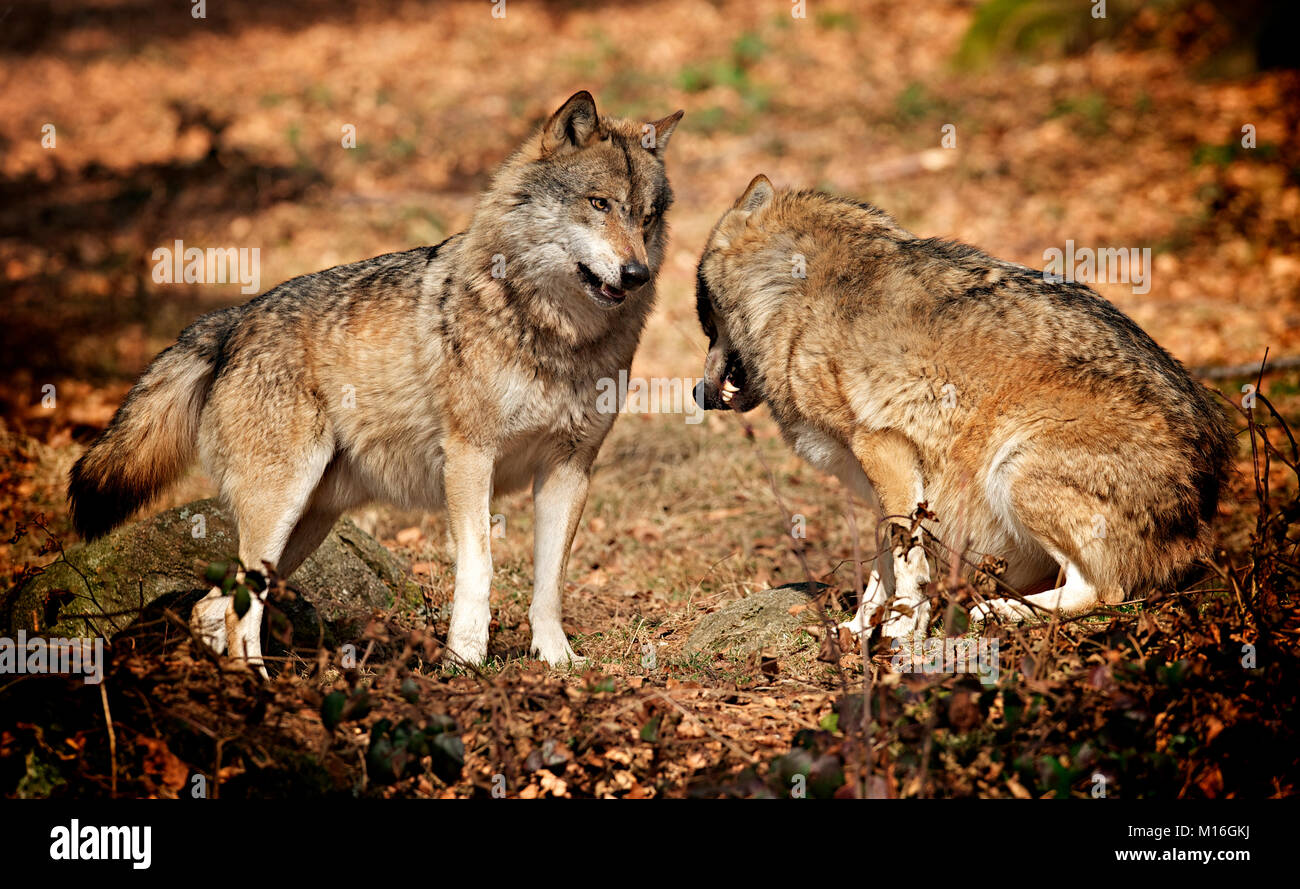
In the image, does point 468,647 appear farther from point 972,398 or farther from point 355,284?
point 972,398

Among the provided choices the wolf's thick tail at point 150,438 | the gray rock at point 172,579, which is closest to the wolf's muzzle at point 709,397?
the gray rock at point 172,579

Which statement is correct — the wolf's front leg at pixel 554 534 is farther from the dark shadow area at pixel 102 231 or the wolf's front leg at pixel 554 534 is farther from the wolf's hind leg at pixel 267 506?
the dark shadow area at pixel 102 231

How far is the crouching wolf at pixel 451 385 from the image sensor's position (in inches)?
223

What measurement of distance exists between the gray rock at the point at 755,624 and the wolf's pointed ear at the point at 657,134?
269 cm

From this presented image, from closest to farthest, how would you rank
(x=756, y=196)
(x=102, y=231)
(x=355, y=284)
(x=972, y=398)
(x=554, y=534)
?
(x=972, y=398)
(x=554, y=534)
(x=355, y=284)
(x=756, y=196)
(x=102, y=231)

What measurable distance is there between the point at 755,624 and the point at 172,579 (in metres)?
3.45

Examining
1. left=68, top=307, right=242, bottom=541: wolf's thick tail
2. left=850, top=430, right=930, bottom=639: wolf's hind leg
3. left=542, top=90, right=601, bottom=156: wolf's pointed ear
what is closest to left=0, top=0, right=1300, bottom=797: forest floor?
left=68, top=307, right=242, bottom=541: wolf's thick tail

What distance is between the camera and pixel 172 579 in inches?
243

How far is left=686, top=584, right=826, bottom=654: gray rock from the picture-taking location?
18.6 feet

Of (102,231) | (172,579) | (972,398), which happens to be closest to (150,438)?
(172,579)

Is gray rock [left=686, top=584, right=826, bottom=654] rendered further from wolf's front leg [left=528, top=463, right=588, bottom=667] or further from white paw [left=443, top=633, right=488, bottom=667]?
white paw [left=443, top=633, right=488, bottom=667]

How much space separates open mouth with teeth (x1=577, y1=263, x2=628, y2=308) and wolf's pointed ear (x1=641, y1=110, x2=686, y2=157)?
36.3 inches

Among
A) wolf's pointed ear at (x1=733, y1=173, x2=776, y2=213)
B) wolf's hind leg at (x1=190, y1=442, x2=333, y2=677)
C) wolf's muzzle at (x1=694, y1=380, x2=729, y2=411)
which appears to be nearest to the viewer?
wolf's hind leg at (x1=190, y1=442, x2=333, y2=677)

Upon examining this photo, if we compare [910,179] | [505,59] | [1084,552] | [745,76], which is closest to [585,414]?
[1084,552]
